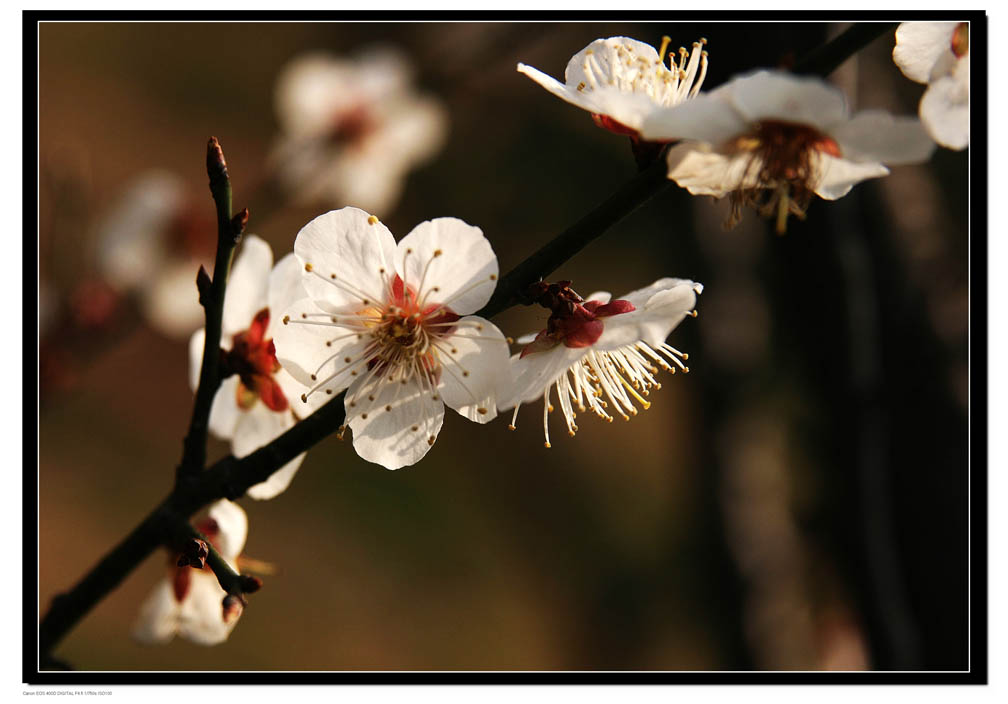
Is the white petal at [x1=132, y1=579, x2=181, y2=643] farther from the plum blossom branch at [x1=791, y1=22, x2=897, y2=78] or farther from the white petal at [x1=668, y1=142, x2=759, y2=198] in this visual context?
the plum blossom branch at [x1=791, y1=22, x2=897, y2=78]

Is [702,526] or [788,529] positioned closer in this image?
[788,529]

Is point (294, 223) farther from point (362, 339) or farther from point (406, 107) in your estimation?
point (362, 339)

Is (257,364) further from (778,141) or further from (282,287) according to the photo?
(778,141)

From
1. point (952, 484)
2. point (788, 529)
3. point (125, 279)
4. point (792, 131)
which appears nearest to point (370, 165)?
point (125, 279)

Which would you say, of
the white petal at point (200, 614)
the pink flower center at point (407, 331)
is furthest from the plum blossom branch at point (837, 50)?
the white petal at point (200, 614)

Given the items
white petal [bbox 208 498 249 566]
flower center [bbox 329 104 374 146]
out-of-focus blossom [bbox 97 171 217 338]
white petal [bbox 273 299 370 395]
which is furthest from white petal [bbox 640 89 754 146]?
flower center [bbox 329 104 374 146]

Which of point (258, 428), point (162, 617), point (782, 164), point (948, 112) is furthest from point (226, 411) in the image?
point (948, 112)
